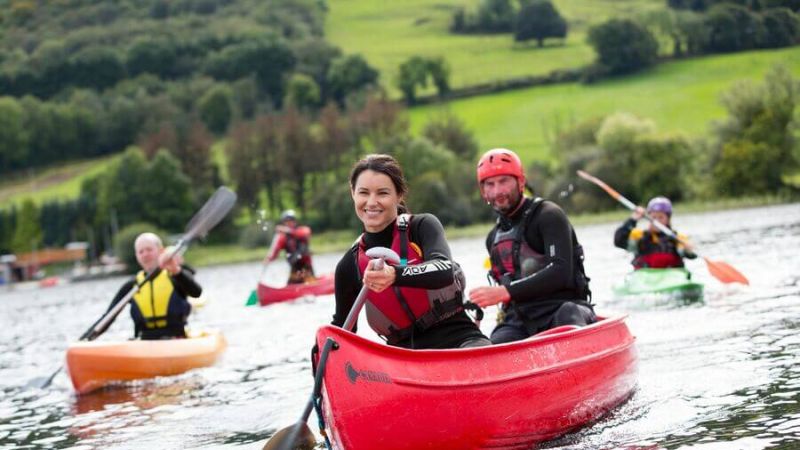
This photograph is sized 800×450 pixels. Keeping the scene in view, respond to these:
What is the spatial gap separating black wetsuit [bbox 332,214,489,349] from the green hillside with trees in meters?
31.8

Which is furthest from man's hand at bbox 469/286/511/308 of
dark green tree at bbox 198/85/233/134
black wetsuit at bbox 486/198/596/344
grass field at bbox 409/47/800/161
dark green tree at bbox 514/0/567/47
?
dark green tree at bbox 198/85/233/134

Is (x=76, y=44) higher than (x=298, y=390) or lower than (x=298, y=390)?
higher

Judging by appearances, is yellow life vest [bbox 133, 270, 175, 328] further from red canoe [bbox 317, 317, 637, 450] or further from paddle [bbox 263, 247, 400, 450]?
red canoe [bbox 317, 317, 637, 450]

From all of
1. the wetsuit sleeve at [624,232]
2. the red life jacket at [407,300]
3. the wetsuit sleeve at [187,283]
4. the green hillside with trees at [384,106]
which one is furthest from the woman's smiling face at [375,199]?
the green hillside with trees at [384,106]

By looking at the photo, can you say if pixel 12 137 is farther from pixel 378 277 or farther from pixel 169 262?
pixel 378 277

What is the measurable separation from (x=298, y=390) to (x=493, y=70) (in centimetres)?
9989

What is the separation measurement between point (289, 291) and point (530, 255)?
14.9 metres

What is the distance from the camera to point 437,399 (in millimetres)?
6680

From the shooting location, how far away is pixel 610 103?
3531 inches

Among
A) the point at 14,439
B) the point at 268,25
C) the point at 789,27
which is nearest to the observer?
the point at 14,439

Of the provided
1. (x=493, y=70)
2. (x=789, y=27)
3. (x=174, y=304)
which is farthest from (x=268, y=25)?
(x=174, y=304)

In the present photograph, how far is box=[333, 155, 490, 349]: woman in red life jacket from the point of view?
263 inches

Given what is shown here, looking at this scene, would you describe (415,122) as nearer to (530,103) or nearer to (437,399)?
(530,103)

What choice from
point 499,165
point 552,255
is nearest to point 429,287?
point 552,255
